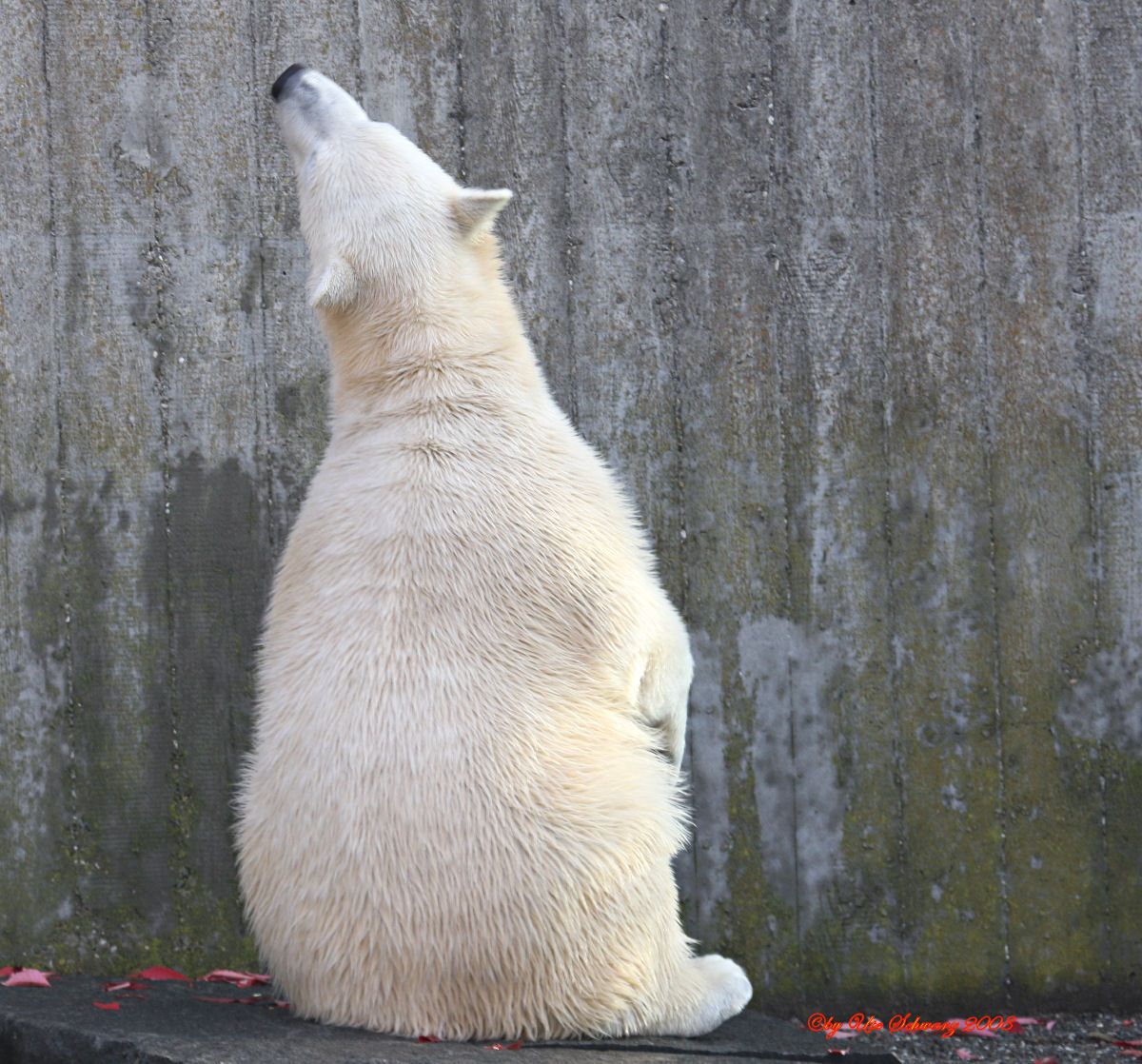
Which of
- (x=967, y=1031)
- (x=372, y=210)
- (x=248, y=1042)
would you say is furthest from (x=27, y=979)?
(x=967, y=1031)

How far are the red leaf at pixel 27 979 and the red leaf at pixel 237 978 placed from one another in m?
0.48

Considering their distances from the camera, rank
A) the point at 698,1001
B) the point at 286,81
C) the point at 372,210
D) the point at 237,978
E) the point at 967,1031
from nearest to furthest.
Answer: the point at 698,1001, the point at 372,210, the point at 286,81, the point at 237,978, the point at 967,1031

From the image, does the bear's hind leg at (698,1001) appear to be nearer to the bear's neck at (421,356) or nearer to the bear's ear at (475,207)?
the bear's neck at (421,356)

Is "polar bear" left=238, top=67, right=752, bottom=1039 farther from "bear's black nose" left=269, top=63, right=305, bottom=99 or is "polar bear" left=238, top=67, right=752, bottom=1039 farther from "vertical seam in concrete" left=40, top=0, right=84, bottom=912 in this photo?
"vertical seam in concrete" left=40, top=0, right=84, bottom=912

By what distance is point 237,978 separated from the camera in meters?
3.90

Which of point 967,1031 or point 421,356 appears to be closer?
point 421,356

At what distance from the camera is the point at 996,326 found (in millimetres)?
4234

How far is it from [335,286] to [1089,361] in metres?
2.60

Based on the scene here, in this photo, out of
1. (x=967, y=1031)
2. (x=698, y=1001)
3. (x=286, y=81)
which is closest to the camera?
(x=698, y=1001)

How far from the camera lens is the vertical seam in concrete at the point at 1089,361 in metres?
4.20

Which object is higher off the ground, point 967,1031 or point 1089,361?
point 1089,361

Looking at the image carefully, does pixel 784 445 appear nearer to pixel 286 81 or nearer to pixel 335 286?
pixel 335 286

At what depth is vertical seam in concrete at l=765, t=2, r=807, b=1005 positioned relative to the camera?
4160 mm

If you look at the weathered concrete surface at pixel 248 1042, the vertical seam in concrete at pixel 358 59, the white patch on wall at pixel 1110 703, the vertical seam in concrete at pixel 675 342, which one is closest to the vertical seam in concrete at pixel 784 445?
the vertical seam in concrete at pixel 675 342
